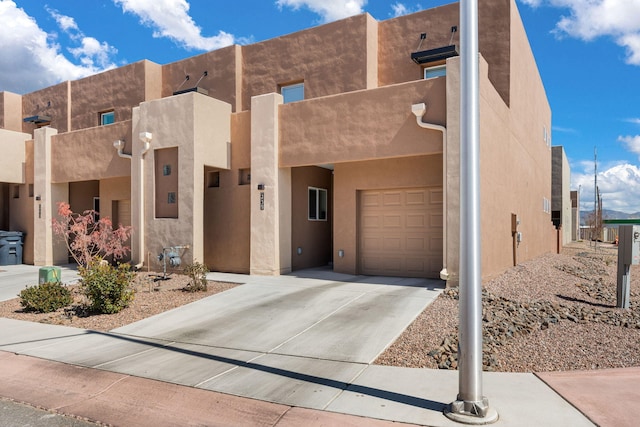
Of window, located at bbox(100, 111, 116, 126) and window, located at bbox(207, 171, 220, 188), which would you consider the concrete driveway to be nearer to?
window, located at bbox(207, 171, 220, 188)

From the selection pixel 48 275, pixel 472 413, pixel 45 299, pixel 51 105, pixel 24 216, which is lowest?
pixel 472 413

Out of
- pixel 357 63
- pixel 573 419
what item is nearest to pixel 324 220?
pixel 357 63

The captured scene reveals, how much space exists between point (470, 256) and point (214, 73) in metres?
15.2

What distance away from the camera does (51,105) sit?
21625mm

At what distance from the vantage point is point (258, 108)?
1378 centimetres

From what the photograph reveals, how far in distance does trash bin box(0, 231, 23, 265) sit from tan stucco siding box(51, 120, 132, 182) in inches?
113

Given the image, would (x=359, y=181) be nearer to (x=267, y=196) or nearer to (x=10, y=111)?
(x=267, y=196)

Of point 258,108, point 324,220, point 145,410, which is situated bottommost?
point 145,410

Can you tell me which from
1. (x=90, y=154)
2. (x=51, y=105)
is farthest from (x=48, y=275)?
(x=51, y=105)

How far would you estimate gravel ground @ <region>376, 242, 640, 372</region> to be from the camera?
20.6 ft

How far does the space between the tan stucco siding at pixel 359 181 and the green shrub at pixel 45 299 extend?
7.23m

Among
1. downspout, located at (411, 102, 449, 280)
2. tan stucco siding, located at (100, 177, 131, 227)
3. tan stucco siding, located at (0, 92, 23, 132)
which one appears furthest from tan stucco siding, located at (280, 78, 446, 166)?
tan stucco siding, located at (0, 92, 23, 132)

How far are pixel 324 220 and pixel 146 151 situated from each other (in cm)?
626

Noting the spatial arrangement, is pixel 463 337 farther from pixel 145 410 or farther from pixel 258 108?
pixel 258 108
